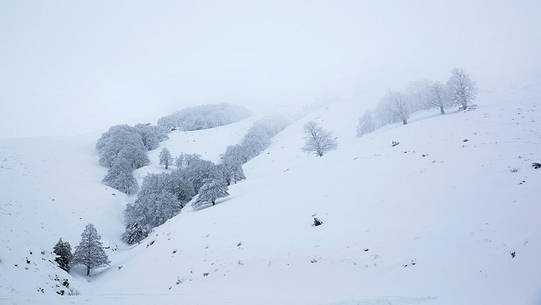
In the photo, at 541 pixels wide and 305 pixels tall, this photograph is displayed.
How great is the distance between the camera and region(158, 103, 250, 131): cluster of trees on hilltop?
14412 centimetres

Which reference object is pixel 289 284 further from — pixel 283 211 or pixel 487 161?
pixel 487 161

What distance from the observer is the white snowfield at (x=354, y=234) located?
1727 cm

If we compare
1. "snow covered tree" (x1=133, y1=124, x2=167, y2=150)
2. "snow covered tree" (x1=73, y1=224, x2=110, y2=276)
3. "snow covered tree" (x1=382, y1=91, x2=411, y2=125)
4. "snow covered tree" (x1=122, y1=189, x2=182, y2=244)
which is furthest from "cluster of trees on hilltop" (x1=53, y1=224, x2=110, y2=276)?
"snow covered tree" (x1=133, y1=124, x2=167, y2=150)

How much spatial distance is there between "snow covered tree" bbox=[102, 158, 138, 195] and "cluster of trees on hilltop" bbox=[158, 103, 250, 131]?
55237 mm

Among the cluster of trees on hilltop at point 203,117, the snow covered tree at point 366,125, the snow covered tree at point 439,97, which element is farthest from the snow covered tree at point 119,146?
the snow covered tree at point 439,97

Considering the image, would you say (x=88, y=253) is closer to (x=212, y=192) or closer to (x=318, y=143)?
(x=212, y=192)

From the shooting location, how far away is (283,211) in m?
33.9

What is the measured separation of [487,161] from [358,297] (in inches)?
833

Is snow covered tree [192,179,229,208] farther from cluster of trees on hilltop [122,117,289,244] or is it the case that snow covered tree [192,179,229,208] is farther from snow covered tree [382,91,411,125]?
snow covered tree [382,91,411,125]

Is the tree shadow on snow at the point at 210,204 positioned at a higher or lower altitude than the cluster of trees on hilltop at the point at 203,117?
lower

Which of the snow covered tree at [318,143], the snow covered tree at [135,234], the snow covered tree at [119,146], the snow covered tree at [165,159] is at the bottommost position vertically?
the snow covered tree at [135,234]

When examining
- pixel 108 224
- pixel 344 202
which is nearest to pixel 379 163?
pixel 344 202

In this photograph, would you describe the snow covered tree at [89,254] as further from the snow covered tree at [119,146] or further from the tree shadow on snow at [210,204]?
the snow covered tree at [119,146]

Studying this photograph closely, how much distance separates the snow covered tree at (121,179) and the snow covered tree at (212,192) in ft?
108
